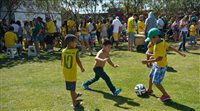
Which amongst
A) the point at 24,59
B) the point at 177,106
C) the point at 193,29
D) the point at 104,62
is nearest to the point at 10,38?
the point at 24,59

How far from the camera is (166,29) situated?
22.7 meters

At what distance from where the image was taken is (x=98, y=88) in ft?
28.0

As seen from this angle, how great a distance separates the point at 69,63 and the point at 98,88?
2106mm

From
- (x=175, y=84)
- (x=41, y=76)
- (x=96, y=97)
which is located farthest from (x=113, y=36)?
(x=96, y=97)

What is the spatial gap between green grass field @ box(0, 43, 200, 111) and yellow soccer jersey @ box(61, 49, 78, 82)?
74 cm

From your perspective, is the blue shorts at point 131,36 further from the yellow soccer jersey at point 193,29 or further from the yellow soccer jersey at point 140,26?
the yellow soccer jersey at point 193,29

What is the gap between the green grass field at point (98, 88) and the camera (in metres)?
7.04

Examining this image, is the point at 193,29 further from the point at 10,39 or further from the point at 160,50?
the point at 160,50

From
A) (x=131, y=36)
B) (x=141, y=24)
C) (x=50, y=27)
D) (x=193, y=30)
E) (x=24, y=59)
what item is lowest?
(x=24, y=59)

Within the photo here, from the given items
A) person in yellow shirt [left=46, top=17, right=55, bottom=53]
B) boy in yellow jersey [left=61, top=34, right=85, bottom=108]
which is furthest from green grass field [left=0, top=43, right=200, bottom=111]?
person in yellow shirt [left=46, top=17, right=55, bottom=53]

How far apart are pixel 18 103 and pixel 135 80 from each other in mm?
3533

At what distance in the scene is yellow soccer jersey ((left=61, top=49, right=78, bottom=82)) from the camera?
21.7ft

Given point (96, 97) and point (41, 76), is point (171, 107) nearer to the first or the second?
point (96, 97)

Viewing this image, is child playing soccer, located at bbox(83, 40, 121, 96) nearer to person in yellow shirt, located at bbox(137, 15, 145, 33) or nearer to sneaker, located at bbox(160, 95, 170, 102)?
sneaker, located at bbox(160, 95, 170, 102)
